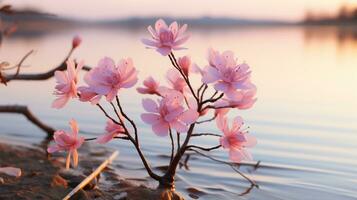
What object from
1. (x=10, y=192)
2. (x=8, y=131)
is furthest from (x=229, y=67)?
(x=8, y=131)

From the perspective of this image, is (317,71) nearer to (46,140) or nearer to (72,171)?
(46,140)

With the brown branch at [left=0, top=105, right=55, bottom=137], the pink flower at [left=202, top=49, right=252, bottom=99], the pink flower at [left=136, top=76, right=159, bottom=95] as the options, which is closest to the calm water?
the brown branch at [left=0, top=105, right=55, bottom=137]

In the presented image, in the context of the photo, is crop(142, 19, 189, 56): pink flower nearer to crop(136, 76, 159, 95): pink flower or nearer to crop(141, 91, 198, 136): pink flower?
crop(141, 91, 198, 136): pink flower

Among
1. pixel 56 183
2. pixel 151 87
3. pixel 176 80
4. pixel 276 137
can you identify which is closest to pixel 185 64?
pixel 176 80

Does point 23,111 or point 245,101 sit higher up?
point 245,101

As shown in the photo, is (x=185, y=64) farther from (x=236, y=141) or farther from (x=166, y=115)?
(x=236, y=141)
